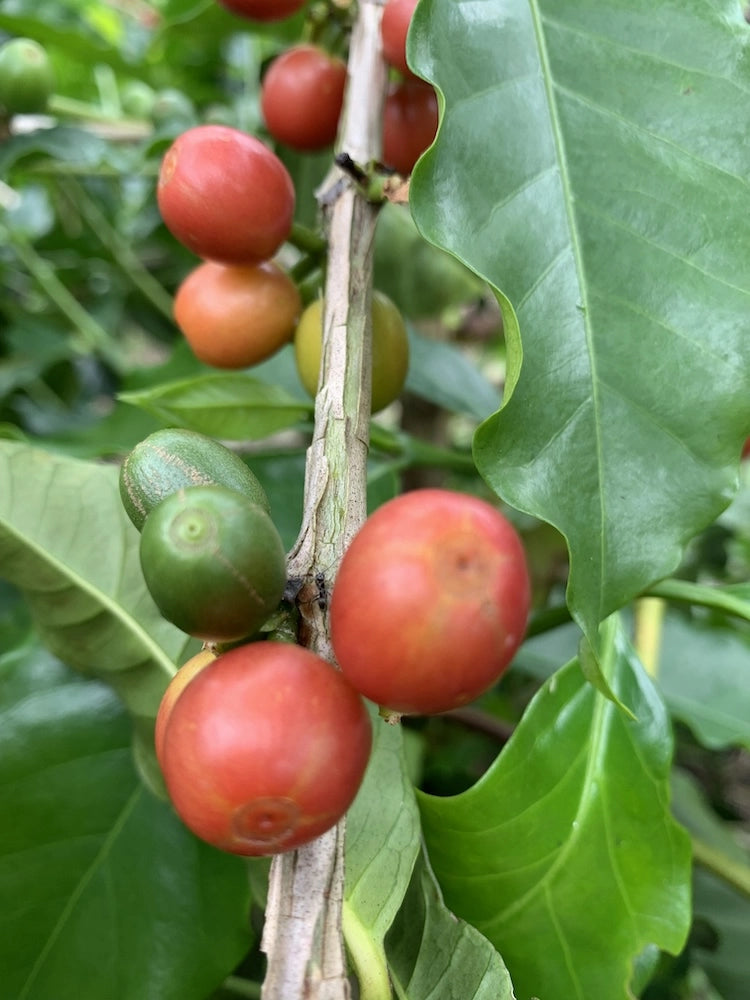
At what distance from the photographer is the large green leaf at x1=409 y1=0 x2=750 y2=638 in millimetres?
561

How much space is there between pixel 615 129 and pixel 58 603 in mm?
637

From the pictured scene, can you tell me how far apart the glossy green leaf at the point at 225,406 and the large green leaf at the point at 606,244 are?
13.2 inches

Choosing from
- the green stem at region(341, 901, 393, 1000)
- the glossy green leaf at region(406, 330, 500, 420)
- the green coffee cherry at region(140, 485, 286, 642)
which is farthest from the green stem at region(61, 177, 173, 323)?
the green stem at region(341, 901, 393, 1000)

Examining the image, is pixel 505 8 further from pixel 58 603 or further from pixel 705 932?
pixel 705 932

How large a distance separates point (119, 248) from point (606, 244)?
1229 mm

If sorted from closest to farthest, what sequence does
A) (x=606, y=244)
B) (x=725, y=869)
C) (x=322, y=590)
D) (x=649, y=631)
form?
1. (x=322, y=590)
2. (x=606, y=244)
3. (x=725, y=869)
4. (x=649, y=631)

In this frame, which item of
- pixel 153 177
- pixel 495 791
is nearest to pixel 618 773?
pixel 495 791

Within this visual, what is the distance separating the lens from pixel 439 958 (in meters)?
Result: 0.56

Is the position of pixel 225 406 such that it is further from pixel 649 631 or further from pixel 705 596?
pixel 649 631

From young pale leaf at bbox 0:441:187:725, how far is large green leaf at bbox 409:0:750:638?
0.38 metres

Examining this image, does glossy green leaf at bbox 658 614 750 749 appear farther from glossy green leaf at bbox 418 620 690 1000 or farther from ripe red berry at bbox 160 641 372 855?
ripe red berry at bbox 160 641 372 855

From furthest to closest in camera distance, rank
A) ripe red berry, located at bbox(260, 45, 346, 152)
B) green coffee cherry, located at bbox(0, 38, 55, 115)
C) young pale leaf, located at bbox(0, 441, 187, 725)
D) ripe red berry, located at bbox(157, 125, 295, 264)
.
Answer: green coffee cherry, located at bbox(0, 38, 55, 115) → ripe red berry, located at bbox(260, 45, 346, 152) → young pale leaf, located at bbox(0, 441, 187, 725) → ripe red berry, located at bbox(157, 125, 295, 264)

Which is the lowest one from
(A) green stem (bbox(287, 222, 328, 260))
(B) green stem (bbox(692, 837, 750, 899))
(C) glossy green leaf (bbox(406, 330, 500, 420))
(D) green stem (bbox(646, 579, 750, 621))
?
(B) green stem (bbox(692, 837, 750, 899))

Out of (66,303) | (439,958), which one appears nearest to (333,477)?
(439,958)
